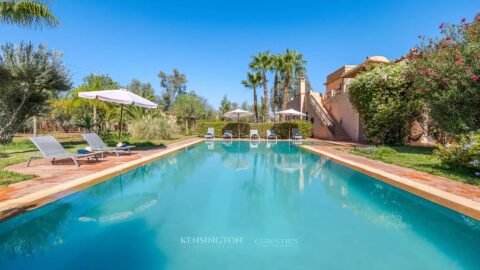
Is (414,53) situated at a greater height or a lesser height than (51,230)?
greater

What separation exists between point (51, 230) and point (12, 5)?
7815 mm

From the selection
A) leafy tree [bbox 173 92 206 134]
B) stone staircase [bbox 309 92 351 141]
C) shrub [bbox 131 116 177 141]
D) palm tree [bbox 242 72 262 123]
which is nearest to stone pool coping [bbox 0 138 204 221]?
shrub [bbox 131 116 177 141]

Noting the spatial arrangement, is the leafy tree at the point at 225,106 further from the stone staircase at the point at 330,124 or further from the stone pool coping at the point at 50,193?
the stone pool coping at the point at 50,193

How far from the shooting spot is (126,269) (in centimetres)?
270

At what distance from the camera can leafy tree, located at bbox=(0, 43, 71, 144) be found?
32.2 feet

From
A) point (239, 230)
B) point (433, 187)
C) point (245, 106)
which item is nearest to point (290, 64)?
point (433, 187)

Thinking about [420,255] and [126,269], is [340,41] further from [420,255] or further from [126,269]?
[126,269]

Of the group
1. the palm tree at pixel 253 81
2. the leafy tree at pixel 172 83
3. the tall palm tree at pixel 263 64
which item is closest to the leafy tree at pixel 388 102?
the tall palm tree at pixel 263 64

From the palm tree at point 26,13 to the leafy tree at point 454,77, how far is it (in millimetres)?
13173

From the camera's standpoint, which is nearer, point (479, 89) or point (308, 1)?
point (479, 89)

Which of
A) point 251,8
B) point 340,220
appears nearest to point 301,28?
point 251,8

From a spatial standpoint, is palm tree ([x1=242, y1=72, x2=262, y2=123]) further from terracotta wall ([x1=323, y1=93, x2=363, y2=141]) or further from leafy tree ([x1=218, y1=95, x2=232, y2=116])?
leafy tree ([x1=218, y1=95, x2=232, y2=116])

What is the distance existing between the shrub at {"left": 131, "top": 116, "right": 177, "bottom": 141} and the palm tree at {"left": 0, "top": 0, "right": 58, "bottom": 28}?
957cm

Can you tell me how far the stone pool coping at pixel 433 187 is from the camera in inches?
156
